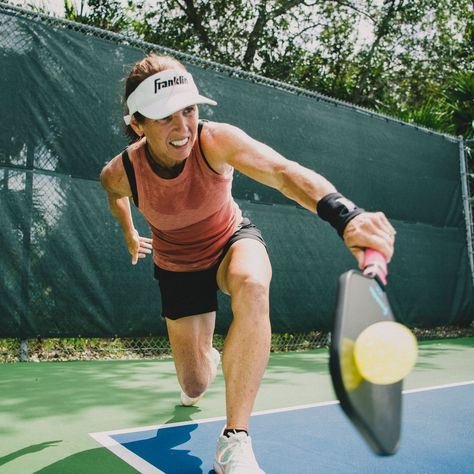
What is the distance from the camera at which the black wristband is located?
5.54ft

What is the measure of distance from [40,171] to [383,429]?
432cm

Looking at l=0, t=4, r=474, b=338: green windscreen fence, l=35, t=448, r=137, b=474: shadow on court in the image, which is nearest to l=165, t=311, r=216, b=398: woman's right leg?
l=35, t=448, r=137, b=474: shadow on court

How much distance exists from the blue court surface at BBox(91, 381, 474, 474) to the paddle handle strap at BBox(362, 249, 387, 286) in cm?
122

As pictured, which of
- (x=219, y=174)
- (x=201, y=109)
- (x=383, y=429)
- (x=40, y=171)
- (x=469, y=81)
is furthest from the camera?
(x=469, y=81)

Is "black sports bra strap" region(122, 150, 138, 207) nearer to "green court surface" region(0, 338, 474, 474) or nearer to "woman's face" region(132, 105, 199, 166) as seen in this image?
"woman's face" region(132, 105, 199, 166)

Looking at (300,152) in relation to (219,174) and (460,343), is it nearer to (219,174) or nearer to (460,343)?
(460,343)

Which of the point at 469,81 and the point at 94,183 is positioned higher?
the point at 469,81

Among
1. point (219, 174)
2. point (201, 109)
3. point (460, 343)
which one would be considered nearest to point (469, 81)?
point (460, 343)

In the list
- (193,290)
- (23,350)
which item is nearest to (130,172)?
(193,290)

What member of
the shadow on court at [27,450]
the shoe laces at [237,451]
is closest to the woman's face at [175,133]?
the shoe laces at [237,451]

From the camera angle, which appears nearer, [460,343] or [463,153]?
[460,343]

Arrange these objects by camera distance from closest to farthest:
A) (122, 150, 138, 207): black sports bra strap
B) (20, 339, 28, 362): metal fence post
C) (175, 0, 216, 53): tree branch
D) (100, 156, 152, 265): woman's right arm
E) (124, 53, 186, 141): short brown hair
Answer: (124, 53, 186, 141): short brown hair, (122, 150, 138, 207): black sports bra strap, (100, 156, 152, 265): woman's right arm, (20, 339, 28, 362): metal fence post, (175, 0, 216, 53): tree branch

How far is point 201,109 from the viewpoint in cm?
604

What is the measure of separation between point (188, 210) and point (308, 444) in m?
1.22
